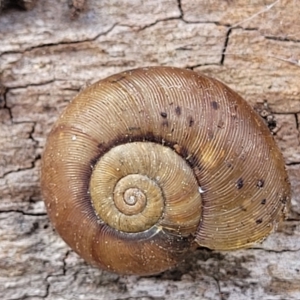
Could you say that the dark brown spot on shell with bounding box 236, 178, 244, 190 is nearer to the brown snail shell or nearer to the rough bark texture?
the brown snail shell

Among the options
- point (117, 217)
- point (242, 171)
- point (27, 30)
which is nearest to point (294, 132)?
point (242, 171)

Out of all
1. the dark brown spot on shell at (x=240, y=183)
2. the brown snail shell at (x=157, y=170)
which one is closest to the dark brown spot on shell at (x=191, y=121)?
the brown snail shell at (x=157, y=170)

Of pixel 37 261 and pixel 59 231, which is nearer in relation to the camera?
pixel 59 231

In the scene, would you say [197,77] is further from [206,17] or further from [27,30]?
[27,30]

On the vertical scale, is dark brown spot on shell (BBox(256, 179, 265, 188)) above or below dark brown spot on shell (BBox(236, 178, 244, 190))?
below

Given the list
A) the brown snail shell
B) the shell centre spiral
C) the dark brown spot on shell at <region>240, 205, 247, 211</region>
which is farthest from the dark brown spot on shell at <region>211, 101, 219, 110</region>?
the dark brown spot on shell at <region>240, 205, 247, 211</region>

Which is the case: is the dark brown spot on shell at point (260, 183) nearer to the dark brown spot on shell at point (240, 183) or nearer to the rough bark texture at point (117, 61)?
the dark brown spot on shell at point (240, 183)
